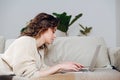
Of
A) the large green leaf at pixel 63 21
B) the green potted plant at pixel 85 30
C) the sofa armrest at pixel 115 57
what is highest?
the large green leaf at pixel 63 21

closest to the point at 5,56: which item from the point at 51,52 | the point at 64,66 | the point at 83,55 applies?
the point at 64,66

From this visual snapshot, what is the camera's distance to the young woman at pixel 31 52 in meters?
1.40

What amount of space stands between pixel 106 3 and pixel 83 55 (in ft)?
4.45

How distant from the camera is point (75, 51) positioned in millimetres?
2432

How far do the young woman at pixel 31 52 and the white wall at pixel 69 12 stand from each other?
5.89 feet

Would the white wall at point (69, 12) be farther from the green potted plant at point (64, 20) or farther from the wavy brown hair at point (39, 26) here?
the wavy brown hair at point (39, 26)

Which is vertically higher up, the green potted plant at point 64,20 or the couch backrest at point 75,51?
the green potted plant at point 64,20

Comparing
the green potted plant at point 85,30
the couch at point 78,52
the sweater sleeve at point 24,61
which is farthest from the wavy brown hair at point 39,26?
Answer: the green potted plant at point 85,30

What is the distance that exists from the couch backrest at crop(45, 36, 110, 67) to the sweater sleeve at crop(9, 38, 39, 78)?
92 centimetres

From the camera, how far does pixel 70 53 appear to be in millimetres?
2426

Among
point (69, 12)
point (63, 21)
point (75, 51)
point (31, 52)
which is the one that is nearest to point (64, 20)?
point (63, 21)

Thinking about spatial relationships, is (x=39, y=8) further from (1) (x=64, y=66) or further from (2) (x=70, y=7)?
(1) (x=64, y=66)

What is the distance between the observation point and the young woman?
140 cm

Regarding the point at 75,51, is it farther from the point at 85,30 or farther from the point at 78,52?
the point at 85,30
